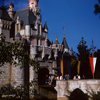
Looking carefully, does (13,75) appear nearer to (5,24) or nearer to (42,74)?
(42,74)

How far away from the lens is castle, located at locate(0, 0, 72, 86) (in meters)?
34.9

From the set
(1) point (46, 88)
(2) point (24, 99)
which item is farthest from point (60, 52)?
(2) point (24, 99)

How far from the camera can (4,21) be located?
38.8 meters

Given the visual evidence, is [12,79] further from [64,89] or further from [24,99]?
[24,99]

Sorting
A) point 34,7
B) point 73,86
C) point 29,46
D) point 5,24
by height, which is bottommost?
point 73,86

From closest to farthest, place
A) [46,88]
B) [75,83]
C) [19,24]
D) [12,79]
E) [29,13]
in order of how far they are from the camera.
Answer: [75,83] < [12,79] < [46,88] < [19,24] < [29,13]

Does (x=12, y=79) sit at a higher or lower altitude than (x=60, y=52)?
lower

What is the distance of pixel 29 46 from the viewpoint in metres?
37.4

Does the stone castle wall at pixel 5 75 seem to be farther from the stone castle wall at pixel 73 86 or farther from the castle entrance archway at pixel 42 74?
the stone castle wall at pixel 73 86

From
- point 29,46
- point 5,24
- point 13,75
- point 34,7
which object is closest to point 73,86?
point 13,75

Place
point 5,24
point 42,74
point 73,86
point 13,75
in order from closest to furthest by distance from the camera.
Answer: point 73,86 < point 13,75 < point 5,24 < point 42,74

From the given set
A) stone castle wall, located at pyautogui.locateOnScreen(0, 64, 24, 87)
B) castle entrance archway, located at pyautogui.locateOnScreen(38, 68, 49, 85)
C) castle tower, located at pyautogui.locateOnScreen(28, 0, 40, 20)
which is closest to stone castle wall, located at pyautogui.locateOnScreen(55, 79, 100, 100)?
stone castle wall, located at pyautogui.locateOnScreen(0, 64, 24, 87)

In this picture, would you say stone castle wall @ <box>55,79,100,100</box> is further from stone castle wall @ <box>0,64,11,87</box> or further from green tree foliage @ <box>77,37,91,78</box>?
green tree foliage @ <box>77,37,91,78</box>

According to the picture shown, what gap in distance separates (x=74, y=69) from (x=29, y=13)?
18065 mm
